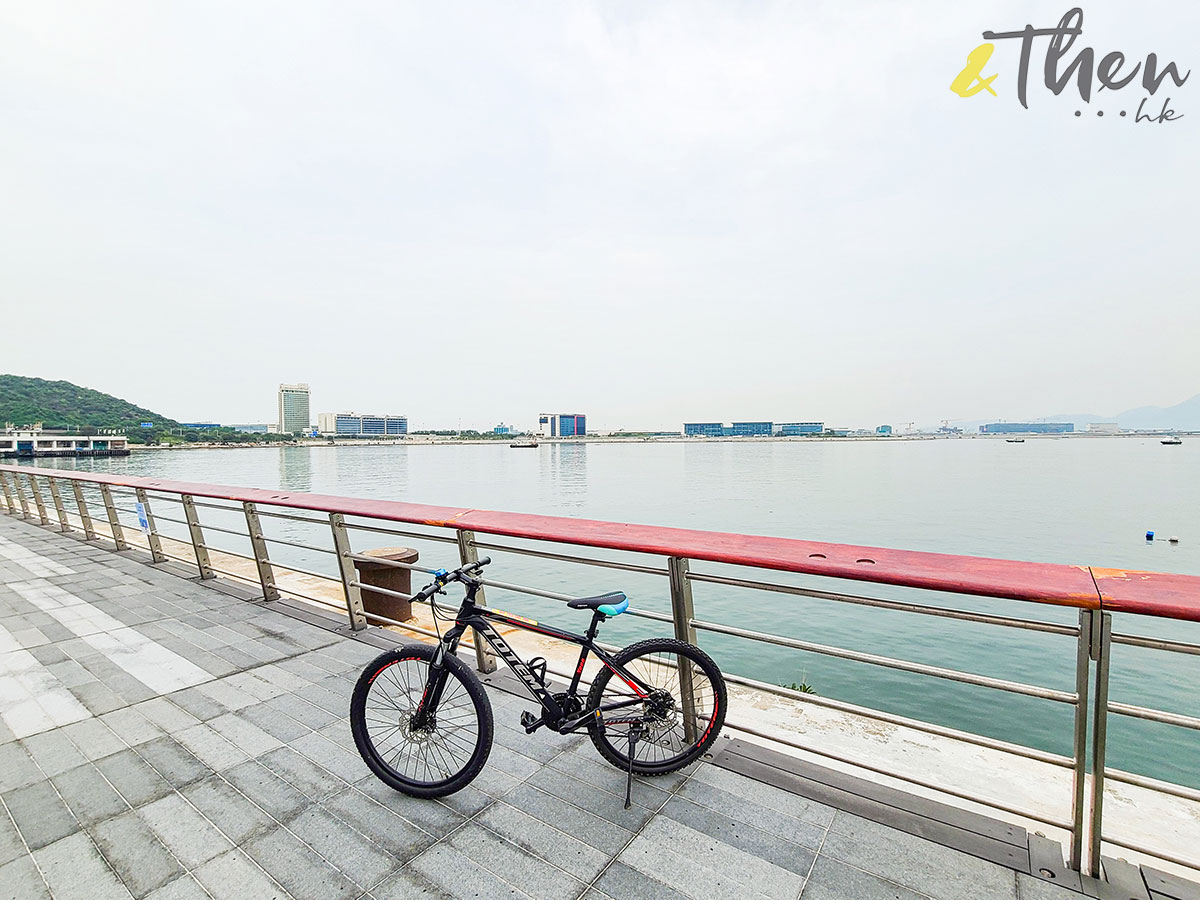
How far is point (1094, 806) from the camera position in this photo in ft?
6.83

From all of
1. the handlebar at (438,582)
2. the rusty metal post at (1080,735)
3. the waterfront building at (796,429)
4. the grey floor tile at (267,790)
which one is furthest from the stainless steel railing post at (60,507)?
the waterfront building at (796,429)

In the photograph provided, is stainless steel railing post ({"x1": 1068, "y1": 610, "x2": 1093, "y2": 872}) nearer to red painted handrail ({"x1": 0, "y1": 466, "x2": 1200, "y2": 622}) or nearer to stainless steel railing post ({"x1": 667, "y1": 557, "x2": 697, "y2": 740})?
red painted handrail ({"x1": 0, "y1": 466, "x2": 1200, "y2": 622})

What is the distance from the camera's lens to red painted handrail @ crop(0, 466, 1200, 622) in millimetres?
1833

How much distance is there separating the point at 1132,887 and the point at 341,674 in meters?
4.18

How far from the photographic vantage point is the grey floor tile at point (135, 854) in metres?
2.18

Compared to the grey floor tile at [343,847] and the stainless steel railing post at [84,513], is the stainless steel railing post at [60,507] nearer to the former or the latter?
the stainless steel railing post at [84,513]

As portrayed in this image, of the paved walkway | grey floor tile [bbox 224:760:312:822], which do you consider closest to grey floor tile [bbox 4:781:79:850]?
the paved walkway

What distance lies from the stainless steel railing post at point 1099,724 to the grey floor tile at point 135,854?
333 cm

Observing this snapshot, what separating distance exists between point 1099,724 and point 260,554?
619 centimetres

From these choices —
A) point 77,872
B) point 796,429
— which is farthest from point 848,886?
point 796,429

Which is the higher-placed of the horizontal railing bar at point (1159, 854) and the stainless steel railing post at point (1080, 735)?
the stainless steel railing post at point (1080, 735)

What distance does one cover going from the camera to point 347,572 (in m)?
4.66

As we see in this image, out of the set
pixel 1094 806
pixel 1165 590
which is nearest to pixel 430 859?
pixel 1094 806

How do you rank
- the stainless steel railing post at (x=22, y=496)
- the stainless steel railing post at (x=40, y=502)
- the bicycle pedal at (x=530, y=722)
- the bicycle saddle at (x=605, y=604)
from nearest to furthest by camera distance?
the bicycle saddle at (x=605, y=604)
the bicycle pedal at (x=530, y=722)
the stainless steel railing post at (x=40, y=502)
the stainless steel railing post at (x=22, y=496)
